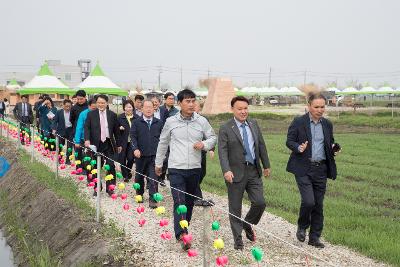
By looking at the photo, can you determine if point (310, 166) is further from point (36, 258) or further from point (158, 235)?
point (36, 258)

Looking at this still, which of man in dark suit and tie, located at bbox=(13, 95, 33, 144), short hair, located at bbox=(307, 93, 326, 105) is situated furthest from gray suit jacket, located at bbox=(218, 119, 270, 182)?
man in dark suit and tie, located at bbox=(13, 95, 33, 144)

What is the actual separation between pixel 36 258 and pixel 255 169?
12.6ft

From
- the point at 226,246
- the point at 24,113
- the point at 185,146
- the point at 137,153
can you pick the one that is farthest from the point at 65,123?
the point at 226,246

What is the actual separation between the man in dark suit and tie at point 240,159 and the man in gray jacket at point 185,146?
30cm

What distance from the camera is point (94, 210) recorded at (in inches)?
322

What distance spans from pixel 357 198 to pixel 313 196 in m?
4.19

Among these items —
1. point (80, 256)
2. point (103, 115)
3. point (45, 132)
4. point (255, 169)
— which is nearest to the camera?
point (255, 169)

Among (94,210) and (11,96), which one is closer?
(94,210)

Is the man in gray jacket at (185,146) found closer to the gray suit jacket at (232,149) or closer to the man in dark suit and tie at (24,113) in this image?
the gray suit jacket at (232,149)

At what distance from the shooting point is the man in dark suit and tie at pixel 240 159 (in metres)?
5.91

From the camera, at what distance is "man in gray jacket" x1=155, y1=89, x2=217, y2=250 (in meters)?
6.04

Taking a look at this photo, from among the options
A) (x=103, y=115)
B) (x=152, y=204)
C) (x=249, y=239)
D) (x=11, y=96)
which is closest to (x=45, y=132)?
(x=103, y=115)

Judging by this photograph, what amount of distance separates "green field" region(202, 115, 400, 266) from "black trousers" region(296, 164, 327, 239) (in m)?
0.51

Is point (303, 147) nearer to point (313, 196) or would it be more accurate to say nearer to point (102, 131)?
point (313, 196)
